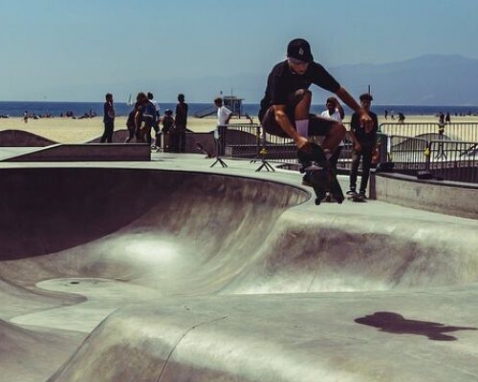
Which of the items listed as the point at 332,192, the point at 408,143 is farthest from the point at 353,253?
the point at 408,143

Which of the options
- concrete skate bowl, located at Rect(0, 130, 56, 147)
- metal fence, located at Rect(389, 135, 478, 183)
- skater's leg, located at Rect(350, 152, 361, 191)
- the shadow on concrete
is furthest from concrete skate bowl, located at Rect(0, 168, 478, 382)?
concrete skate bowl, located at Rect(0, 130, 56, 147)

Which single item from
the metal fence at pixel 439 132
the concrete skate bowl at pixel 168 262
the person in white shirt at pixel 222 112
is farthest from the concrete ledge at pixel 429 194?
the person in white shirt at pixel 222 112

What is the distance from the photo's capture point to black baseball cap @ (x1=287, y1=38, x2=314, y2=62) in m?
5.36

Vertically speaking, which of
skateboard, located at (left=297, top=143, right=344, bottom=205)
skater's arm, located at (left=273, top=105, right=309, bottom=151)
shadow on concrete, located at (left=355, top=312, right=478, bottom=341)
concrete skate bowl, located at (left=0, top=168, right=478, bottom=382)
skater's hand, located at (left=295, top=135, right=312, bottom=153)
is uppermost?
skater's arm, located at (left=273, top=105, right=309, bottom=151)

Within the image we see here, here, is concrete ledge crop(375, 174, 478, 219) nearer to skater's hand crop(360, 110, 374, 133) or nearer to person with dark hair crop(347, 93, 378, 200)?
person with dark hair crop(347, 93, 378, 200)

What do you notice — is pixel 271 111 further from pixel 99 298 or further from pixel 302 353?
pixel 99 298

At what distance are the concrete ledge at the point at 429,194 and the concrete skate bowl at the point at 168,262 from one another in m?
1.37

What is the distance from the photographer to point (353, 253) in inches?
440

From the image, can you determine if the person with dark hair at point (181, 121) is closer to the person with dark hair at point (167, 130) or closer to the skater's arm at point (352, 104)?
the person with dark hair at point (167, 130)

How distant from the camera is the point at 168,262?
50.9 feet

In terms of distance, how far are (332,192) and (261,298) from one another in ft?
6.08

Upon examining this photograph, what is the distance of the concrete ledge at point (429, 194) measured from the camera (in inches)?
488

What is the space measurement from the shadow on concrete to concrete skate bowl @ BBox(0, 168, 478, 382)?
61 centimetres

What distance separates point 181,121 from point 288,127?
70.0ft
